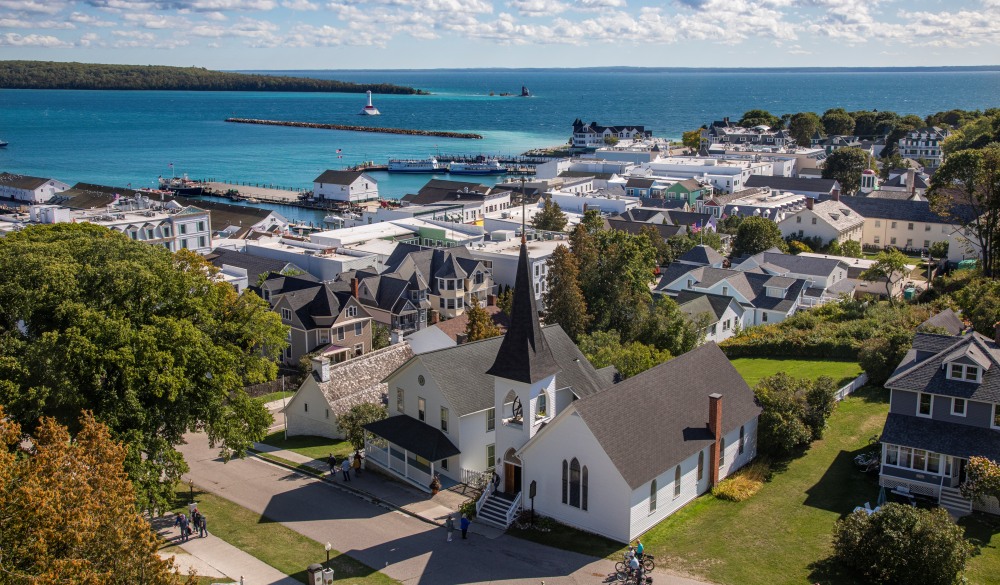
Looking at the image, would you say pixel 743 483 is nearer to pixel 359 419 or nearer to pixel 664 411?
pixel 664 411

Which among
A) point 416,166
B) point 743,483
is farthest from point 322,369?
point 416,166

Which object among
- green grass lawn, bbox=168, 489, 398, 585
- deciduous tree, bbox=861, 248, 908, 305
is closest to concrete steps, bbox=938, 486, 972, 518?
green grass lawn, bbox=168, 489, 398, 585

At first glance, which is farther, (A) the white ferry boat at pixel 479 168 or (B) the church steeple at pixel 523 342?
(A) the white ferry boat at pixel 479 168

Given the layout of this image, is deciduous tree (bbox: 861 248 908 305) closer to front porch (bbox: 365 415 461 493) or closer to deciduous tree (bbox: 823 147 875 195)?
front porch (bbox: 365 415 461 493)

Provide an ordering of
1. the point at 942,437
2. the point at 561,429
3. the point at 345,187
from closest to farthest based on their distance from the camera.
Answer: the point at 561,429
the point at 942,437
the point at 345,187

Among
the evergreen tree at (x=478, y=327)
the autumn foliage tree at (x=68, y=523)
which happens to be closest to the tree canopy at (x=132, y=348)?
the autumn foliage tree at (x=68, y=523)

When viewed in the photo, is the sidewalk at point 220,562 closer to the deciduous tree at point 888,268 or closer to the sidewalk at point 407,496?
the sidewalk at point 407,496

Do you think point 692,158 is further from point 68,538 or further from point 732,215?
point 68,538
